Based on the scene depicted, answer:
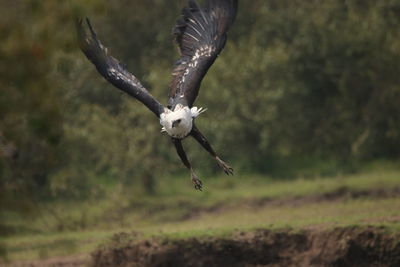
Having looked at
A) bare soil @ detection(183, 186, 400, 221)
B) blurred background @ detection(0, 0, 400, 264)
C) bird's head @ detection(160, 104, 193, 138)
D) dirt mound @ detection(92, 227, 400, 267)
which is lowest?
dirt mound @ detection(92, 227, 400, 267)

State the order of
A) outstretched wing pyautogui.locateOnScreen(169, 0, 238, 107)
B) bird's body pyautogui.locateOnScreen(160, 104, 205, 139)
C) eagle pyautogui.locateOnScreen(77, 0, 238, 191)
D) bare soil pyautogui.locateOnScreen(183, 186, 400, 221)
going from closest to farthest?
bird's body pyautogui.locateOnScreen(160, 104, 205, 139) → eagle pyautogui.locateOnScreen(77, 0, 238, 191) → outstretched wing pyautogui.locateOnScreen(169, 0, 238, 107) → bare soil pyautogui.locateOnScreen(183, 186, 400, 221)

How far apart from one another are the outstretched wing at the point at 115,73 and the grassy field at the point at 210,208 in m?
3.44

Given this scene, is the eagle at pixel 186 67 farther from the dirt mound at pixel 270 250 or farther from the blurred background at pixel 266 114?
the blurred background at pixel 266 114

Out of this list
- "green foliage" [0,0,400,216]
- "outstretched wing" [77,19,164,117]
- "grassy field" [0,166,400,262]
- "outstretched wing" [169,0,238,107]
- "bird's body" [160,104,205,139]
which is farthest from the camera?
"green foliage" [0,0,400,216]

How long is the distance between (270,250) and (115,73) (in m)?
3.56

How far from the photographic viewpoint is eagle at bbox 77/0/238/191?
476 inches

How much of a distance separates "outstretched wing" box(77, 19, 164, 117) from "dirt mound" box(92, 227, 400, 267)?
2618 millimetres

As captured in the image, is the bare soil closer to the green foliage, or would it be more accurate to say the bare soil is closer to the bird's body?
the green foliage

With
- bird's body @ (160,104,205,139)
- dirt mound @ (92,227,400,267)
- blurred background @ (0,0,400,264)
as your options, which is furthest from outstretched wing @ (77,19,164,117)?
blurred background @ (0,0,400,264)

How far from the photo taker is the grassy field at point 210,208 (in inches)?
690

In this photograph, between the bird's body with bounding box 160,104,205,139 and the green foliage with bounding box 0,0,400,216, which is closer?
the bird's body with bounding box 160,104,205,139

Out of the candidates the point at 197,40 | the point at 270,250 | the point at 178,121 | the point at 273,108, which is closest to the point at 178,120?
the point at 178,121

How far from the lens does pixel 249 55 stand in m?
27.3

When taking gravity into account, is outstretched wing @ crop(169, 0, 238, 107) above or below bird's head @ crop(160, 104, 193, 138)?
above
